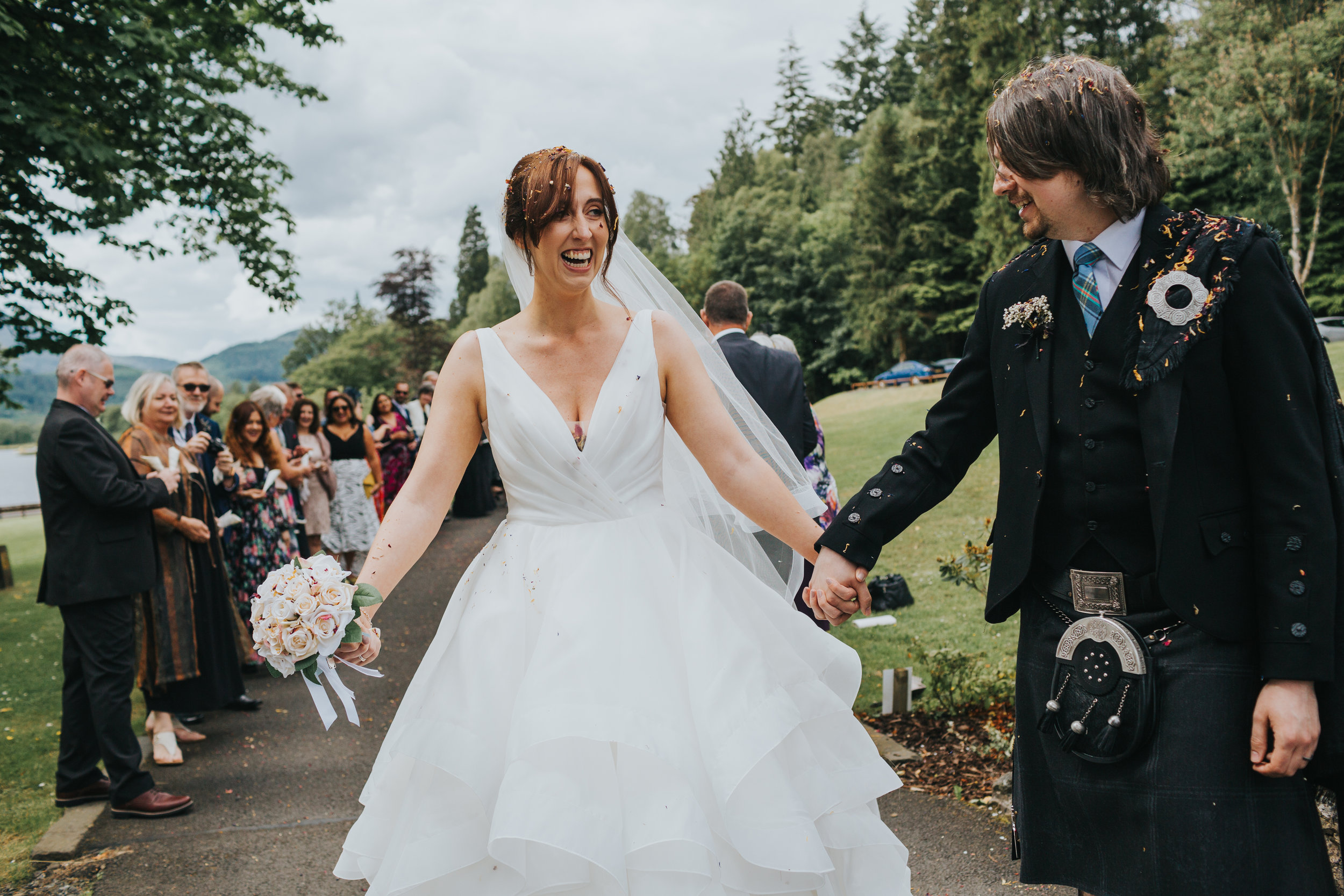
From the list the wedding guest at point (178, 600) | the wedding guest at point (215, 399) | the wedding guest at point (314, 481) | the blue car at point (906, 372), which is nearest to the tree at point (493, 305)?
the blue car at point (906, 372)

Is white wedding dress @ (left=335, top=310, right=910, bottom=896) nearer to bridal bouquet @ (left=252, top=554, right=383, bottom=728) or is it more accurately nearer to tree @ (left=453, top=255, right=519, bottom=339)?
bridal bouquet @ (left=252, top=554, right=383, bottom=728)

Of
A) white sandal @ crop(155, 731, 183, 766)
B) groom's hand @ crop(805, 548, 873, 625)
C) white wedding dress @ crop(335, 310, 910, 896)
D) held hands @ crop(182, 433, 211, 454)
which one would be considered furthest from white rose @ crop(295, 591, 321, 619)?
held hands @ crop(182, 433, 211, 454)

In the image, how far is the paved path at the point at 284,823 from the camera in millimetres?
4027

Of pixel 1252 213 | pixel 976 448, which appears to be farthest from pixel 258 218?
pixel 1252 213

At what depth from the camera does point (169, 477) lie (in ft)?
18.1

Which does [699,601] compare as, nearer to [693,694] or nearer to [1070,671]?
[693,694]

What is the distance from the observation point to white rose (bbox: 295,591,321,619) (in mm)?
2342

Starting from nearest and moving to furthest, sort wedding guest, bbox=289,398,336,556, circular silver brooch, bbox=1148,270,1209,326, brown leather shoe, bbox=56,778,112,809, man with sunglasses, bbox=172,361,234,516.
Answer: circular silver brooch, bbox=1148,270,1209,326 < brown leather shoe, bbox=56,778,112,809 < man with sunglasses, bbox=172,361,234,516 < wedding guest, bbox=289,398,336,556

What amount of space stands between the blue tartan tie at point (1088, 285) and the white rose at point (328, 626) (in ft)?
6.57

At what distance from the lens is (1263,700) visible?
1903mm

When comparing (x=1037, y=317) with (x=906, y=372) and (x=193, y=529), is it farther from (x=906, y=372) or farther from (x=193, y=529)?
(x=906, y=372)

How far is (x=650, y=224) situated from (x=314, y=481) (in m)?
62.4

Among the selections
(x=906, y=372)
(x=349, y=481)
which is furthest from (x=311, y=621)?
(x=906, y=372)

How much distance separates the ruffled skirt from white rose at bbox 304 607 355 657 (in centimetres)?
26
